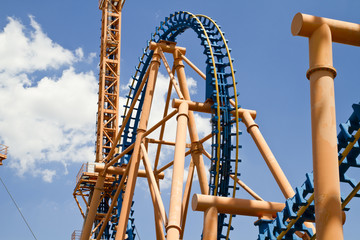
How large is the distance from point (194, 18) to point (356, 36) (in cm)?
925

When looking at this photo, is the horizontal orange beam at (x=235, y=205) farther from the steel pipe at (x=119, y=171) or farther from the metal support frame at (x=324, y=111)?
the steel pipe at (x=119, y=171)

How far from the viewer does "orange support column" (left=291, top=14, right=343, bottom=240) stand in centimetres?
518

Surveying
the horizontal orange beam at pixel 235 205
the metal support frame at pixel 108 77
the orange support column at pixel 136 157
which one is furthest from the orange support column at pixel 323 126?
the metal support frame at pixel 108 77

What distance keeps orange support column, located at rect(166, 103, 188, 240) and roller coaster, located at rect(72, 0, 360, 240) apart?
21 millimetres

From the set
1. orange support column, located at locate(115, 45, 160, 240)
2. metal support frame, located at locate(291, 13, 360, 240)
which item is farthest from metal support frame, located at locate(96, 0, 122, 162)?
metal support frame, located at locate(291, 13, 360, 240)

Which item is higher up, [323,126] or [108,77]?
[108,77]

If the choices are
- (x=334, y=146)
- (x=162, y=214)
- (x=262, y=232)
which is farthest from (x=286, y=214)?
(x=162, y=214)

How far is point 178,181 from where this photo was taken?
1112 cm

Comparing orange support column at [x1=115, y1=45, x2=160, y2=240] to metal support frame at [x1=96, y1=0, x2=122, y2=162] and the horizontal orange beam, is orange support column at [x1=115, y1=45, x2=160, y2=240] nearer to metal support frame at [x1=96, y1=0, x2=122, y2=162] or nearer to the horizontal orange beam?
the horizontal orange beam

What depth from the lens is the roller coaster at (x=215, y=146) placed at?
5516mm

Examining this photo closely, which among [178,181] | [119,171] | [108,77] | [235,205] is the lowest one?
[235,205]

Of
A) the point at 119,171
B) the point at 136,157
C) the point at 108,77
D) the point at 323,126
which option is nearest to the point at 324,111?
the point at 323,126

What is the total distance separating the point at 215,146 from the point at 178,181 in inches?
67.2

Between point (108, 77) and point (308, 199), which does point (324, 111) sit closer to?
point (308, 199)
